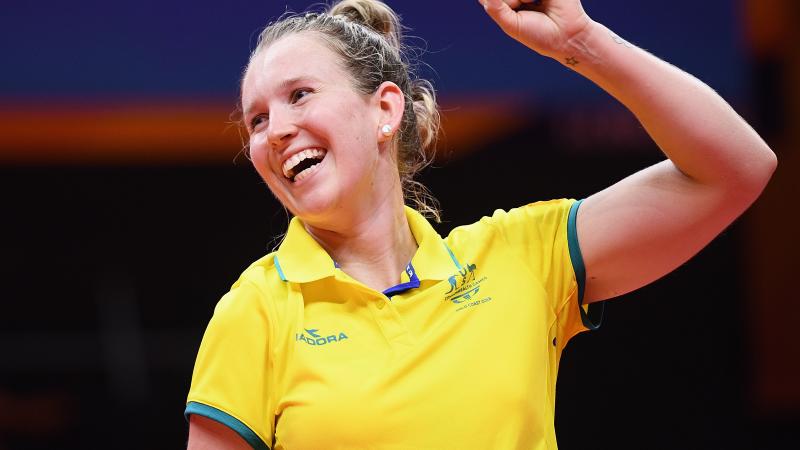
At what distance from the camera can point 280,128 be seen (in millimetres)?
1835

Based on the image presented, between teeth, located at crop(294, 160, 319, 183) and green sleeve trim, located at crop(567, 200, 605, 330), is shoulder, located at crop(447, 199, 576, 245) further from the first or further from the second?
teeth, located at crop(294, 160, 319, 183)

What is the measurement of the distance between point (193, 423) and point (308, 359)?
21 cm

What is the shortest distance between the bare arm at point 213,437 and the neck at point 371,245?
0.38 m

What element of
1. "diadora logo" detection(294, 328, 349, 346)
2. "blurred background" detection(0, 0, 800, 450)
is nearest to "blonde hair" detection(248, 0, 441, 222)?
"diadora logo" detection(294, 328, 349, 346)

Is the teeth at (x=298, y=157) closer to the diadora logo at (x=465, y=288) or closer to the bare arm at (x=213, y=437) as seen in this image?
the diadora logo at (x=465, y=288)

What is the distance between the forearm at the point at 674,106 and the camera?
1.72 m

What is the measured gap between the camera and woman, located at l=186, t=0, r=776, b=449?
1.70 metres

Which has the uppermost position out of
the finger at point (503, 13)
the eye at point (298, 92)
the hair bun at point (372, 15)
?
the hair bun at point (372, 15)

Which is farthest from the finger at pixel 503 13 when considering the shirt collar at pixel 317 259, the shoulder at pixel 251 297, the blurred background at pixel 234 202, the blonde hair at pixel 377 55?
the blurred background at pixel 234 202

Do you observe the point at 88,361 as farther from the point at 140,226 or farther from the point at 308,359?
the point at 308,359

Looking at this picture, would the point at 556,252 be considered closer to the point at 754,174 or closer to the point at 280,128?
the point at 754,174

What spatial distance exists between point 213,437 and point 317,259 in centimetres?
36

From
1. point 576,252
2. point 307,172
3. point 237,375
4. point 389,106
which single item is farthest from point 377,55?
point 237,375

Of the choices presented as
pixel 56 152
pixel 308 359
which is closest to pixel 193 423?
pixel 308 359
